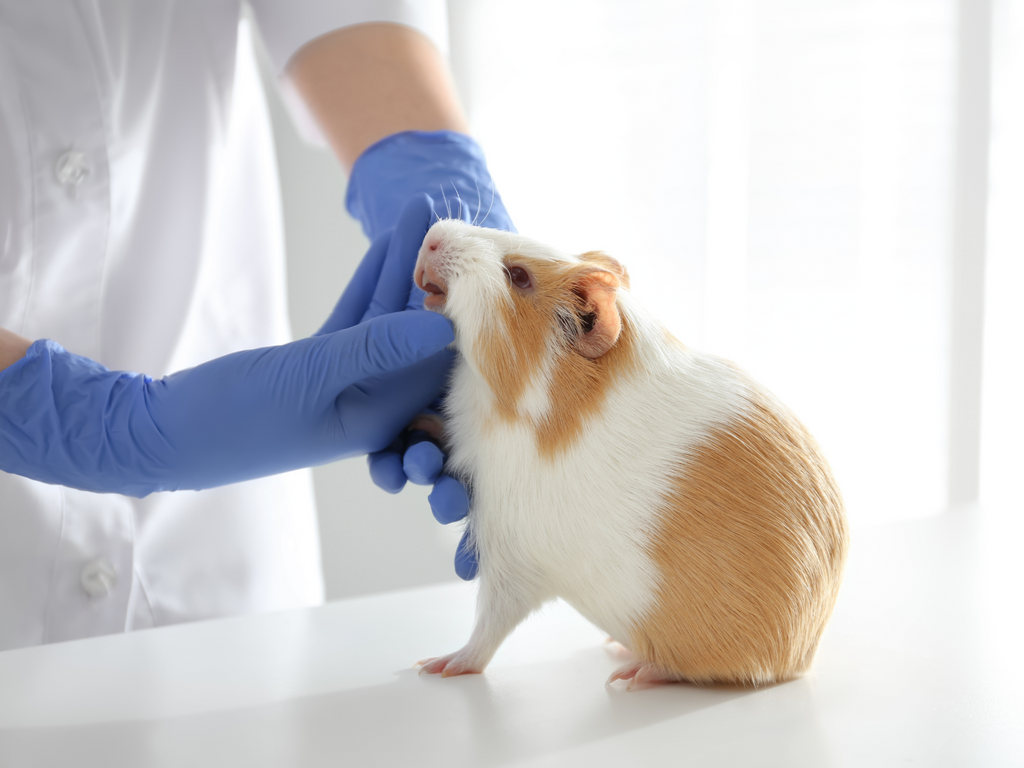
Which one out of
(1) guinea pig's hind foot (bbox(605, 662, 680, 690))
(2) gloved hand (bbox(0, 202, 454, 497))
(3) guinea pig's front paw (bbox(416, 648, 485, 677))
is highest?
(2) gloved hand (bbox(0, 202, 454, 497))

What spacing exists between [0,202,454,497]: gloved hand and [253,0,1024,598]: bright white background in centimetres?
280

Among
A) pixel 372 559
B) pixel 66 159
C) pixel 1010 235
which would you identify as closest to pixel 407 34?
pixel 66 159

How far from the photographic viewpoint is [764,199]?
440 centimetres

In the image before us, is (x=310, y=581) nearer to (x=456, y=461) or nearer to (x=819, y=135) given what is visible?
(x=456, y=461)

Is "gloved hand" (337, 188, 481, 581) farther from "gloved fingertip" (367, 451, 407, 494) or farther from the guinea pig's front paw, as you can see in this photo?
the guinea pig's front paw

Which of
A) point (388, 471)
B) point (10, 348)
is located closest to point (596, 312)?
point (388, 471)

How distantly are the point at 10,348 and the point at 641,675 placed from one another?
49.4 inches

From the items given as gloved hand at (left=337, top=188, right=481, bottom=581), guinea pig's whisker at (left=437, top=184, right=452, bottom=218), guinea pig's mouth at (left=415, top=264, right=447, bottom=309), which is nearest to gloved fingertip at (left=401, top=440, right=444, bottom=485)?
gloved hand at (left=337, top=188, right=481, bottom=581)

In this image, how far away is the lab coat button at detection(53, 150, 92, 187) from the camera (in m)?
1.85

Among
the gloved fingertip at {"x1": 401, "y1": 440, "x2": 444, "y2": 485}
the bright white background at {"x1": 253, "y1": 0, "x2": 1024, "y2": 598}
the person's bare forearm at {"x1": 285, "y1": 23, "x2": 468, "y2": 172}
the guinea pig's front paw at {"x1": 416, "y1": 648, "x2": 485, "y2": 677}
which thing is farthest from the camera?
the bright white background at {"x1": 253, "y1": 0, "x2": 1024, "y2": 598}

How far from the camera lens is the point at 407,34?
2127mm

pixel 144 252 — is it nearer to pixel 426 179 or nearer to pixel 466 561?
pixel 426 179

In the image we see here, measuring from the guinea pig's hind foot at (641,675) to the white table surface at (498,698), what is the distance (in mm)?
17

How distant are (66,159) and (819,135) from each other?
12.3ft
